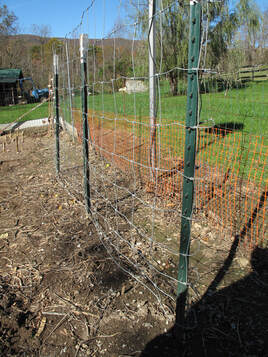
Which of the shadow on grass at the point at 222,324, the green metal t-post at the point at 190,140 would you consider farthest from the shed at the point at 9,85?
the green metal t-post at the point at 190,140

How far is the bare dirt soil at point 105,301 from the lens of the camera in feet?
6.45

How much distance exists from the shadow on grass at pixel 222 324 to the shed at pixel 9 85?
19.6m

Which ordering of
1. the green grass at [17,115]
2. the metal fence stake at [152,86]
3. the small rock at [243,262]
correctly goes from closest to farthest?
the small rock at [243,262] < the metal fence stake at [152,86] < the green grass at [17,115]

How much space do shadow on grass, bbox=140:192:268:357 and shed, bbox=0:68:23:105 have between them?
19577mm

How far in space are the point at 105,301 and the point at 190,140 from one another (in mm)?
1535

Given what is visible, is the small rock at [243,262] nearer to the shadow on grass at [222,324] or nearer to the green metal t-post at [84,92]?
the shadow on grass at [222,324]

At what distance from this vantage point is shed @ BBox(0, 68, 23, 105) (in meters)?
19.2

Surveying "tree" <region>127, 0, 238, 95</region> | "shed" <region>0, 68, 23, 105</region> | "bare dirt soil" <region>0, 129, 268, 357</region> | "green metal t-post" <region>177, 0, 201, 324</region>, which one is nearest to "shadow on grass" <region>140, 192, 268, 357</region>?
"bare dirt soil" <region>0, 129, 268, 357</region>

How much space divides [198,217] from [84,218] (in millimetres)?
1443

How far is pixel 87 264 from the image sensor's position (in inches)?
110

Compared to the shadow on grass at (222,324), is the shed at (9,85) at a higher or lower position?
higher

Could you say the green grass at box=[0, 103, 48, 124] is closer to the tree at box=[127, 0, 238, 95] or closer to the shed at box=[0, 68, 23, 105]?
the shed at box=[0, 68, 23, 105]

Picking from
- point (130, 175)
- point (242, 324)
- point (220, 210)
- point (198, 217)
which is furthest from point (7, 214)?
point (242, 324)

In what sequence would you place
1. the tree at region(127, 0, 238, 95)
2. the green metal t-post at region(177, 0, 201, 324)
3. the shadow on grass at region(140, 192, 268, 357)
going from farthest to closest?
the tree at region(127, 0, 238, 95) < the shadow on grass at region(140, 192, 268, 357) < the green metal t-post at region(177, 0, 201, 324)
